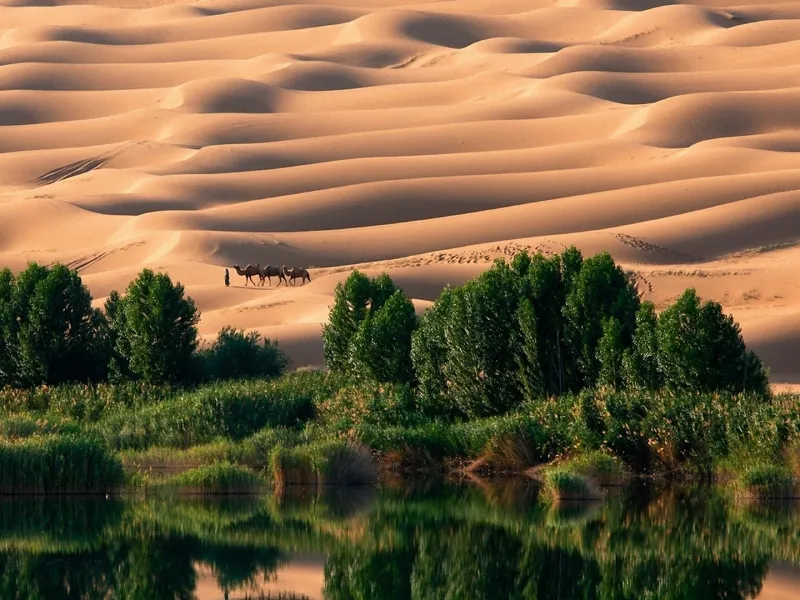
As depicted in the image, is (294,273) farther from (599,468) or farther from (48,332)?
(599,468)

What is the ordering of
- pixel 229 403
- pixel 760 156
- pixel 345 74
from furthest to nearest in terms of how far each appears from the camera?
pixel 345 74
pixel 760 156
pixel 229 403

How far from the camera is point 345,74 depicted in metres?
104

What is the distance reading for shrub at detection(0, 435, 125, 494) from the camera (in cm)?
2542

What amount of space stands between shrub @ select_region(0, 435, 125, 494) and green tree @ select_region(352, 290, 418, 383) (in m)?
→ 9.82

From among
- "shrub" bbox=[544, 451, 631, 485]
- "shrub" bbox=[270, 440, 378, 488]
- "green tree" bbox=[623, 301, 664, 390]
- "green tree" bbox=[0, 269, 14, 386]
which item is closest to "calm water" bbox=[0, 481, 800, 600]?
"shrub" bbox=[270, 440, 378, 488]

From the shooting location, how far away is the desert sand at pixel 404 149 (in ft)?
186

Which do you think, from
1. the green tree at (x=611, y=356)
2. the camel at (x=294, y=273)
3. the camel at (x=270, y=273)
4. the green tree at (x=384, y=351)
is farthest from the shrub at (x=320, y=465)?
the camel at (x=294, y=273)

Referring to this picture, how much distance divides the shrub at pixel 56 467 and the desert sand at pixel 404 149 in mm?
17159

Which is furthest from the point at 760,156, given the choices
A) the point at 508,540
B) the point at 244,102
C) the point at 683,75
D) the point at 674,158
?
the point at 508,540

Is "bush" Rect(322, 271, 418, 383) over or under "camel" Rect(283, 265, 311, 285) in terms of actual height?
under

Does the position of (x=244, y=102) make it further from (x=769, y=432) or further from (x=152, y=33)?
(x=769, y=432)

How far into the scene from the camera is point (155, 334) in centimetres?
3681

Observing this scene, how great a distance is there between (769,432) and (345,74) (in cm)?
7939

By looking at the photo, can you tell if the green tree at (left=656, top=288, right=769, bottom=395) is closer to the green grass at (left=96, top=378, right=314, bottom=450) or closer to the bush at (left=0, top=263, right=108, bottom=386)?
the green grass at (left=96, top=378, right=314, bottom=450)
